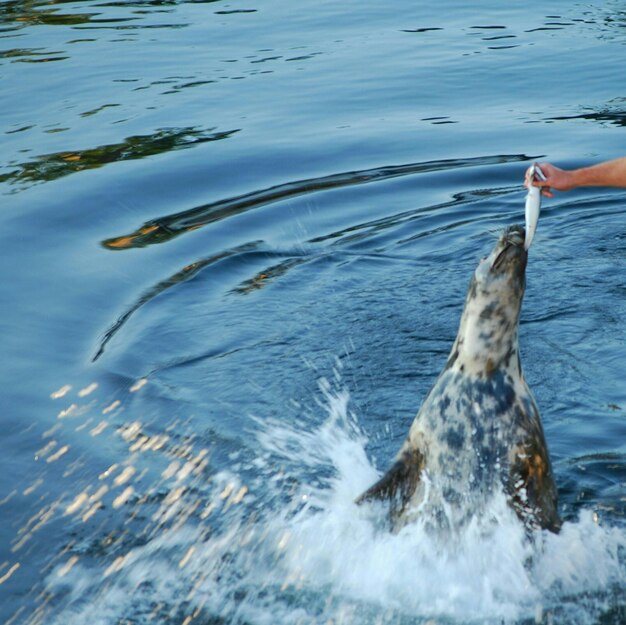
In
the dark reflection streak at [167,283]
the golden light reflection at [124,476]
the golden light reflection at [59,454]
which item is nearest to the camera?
the golden light reflection at [124,476]

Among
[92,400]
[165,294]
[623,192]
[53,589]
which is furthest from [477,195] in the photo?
[53,589]

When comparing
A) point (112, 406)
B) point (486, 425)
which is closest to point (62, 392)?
point (112, 406)

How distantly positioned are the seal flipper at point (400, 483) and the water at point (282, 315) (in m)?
0.09

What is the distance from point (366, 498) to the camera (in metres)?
4.54

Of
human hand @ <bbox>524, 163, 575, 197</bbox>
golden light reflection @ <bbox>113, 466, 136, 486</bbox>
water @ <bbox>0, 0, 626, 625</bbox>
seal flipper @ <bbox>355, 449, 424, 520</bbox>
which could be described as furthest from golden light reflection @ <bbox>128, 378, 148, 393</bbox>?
human hand @ <bbox>524, 163, 575, 197</bbox>

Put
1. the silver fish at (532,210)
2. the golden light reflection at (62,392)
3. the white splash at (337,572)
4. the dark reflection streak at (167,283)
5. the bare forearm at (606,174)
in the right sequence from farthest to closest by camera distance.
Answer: the dark reflection streak at (167,283) → the golden light reflection at (62,392) → the bare forearm at (606,174) → the silver fish at (532,210) → the white splash at (337,572)

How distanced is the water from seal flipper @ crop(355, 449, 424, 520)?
93mm

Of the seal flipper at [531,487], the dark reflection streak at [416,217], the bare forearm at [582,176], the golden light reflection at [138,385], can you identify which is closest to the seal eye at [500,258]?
the bare forearm at [582,176]

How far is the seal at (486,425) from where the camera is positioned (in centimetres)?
427

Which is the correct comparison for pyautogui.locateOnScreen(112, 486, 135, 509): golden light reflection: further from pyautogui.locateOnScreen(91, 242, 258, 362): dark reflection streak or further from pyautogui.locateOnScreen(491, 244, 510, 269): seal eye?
pyautogui.locateOnScreen(491, 244, 510, 269): seal eye

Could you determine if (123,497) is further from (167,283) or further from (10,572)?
(167,283)

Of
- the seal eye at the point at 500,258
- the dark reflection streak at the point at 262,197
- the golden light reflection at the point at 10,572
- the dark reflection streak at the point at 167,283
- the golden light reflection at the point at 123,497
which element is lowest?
the dark reflection streak at the point at 262,197

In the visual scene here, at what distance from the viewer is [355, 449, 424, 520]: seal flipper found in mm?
4449

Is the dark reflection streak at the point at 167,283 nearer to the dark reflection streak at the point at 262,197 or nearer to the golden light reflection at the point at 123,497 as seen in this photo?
the dark reflection streak at the point at 262,197
